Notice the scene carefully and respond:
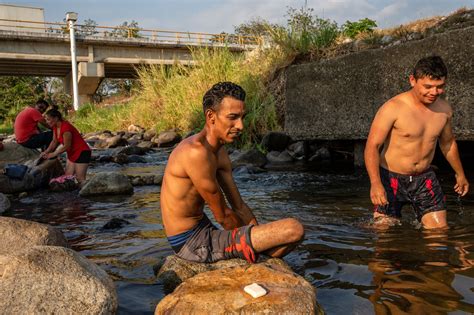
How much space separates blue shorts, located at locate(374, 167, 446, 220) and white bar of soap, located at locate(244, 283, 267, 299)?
250cm

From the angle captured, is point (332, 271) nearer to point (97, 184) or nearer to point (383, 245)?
point (383, 245)

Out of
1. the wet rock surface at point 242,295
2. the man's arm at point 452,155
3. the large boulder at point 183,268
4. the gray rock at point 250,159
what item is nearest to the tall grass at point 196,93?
the gray rock at point 250,159

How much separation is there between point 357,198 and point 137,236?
3.01 meters

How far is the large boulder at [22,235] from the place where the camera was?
390cm

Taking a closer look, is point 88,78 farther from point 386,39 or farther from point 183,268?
point 183,268

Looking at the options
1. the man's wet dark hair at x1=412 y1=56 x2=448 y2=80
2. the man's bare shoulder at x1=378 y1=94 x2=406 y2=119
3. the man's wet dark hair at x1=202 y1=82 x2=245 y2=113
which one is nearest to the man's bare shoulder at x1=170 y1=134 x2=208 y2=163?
the man's wet dark hair at x1=202 y1=82 x2=245 y2=113

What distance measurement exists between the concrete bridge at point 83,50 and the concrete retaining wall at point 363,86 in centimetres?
2284

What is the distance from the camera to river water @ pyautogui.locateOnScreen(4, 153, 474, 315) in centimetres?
315

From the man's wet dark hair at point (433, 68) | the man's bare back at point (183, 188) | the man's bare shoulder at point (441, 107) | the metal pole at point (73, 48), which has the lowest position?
the man's bare back at point (183, 188)

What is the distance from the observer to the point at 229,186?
387cm

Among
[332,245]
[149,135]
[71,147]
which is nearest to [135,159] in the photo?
[71,147]

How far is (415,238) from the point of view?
441 centimetres

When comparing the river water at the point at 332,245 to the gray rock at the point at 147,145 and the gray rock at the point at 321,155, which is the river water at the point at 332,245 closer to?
the gray rock at the point at 321,155

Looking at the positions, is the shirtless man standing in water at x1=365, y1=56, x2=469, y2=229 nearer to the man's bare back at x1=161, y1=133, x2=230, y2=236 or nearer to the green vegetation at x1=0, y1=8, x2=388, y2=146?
the man's bare back at x1=161, y1=133, x2=230, y2=236
